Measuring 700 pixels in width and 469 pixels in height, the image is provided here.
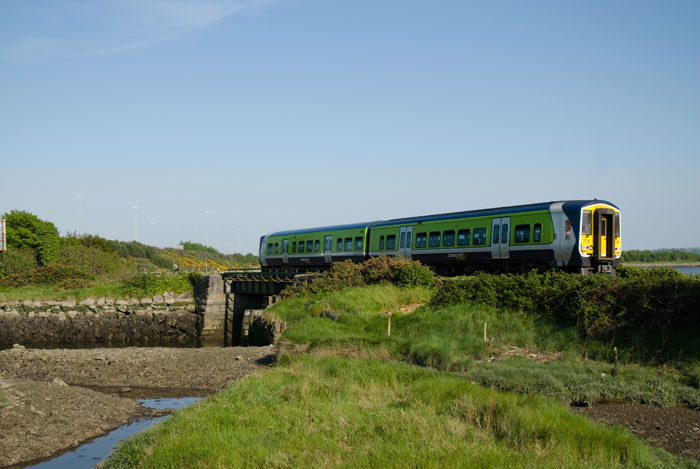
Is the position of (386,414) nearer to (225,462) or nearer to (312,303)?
(225,462)

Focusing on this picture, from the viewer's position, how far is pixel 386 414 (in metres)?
11.0

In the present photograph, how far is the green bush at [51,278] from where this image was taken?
156 feet

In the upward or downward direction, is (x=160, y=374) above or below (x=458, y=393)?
below

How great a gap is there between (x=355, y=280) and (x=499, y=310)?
923 cm

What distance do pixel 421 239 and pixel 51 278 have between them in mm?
31053

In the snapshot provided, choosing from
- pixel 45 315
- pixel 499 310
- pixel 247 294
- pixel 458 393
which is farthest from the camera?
pixel 247 294

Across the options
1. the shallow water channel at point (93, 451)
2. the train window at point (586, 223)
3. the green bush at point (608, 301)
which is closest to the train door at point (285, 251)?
the train window at point (586, 223)

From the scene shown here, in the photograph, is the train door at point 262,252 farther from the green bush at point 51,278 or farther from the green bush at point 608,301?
the green bush at point 608,301

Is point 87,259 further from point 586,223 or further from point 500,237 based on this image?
point 586,223

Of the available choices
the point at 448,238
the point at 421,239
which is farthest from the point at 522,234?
the point at 421,239

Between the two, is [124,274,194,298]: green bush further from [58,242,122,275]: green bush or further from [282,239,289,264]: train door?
[58,242,122,275]: green bush

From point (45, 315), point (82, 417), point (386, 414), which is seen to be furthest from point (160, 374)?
point (45, 315)

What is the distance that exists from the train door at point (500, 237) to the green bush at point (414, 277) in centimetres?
330

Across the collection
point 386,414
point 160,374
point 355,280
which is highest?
point 355,280
